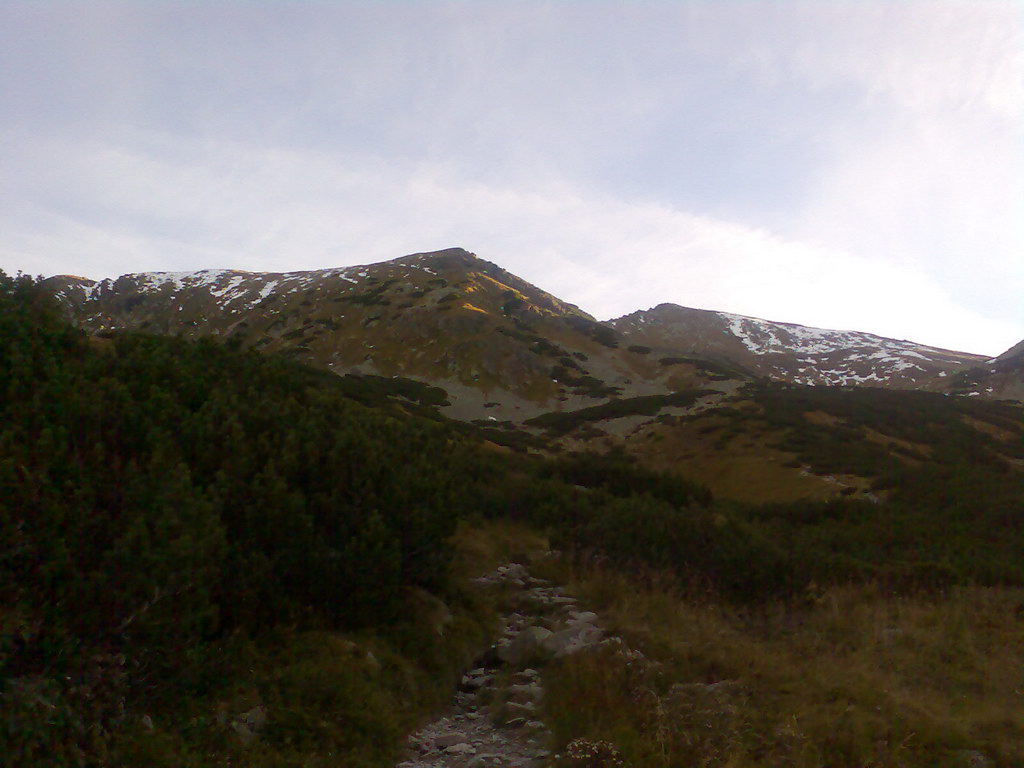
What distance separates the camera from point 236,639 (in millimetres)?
5457

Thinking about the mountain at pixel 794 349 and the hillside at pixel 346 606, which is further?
the mountain at pixel 794 349

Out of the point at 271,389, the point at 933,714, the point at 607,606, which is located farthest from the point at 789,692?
the point at 271,389

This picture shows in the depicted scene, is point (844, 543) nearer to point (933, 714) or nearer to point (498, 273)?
point (933, 714)

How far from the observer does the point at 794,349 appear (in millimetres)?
152000

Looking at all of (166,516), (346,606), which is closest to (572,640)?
(346,606)

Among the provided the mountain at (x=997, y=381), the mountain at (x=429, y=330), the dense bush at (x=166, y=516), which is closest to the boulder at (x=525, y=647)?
the dense bush at (x=166, y=516)

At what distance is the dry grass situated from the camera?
514 centimetres

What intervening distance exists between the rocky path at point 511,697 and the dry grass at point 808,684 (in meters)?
0.34

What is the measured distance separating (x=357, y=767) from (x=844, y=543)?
43.7ft

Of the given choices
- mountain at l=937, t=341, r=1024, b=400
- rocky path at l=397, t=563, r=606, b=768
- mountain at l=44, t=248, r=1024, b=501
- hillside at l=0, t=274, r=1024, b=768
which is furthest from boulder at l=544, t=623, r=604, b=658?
mountain at l=937, t=341, r=1024, b=400

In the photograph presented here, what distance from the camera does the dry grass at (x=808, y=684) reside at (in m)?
→ 5.14

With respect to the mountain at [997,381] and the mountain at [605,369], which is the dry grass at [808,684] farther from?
the mountain at [997,381]

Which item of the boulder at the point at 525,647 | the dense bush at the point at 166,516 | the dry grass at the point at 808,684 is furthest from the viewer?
the boulder at the point at 525,647

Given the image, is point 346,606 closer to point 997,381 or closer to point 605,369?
point 605,369
